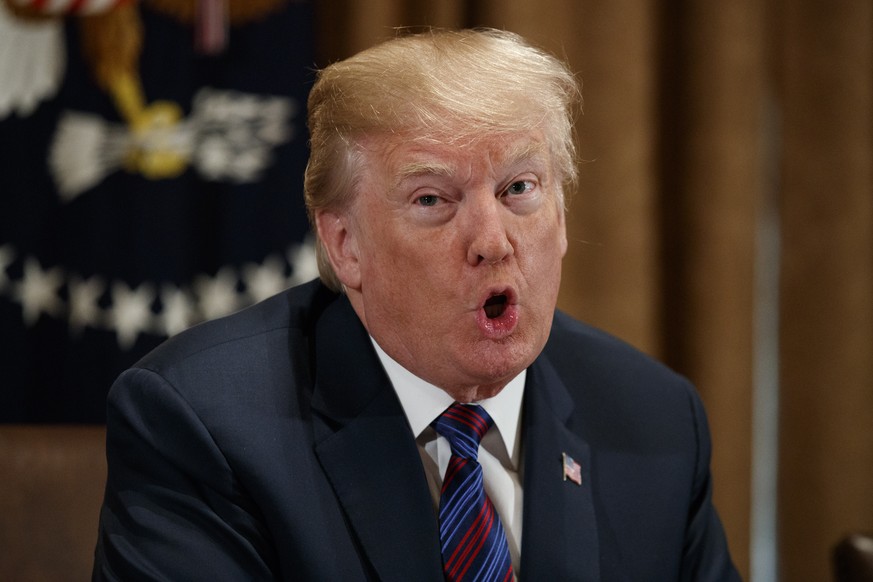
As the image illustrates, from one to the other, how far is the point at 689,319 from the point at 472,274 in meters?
1.61

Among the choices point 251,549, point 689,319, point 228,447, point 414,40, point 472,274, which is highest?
point 414,40

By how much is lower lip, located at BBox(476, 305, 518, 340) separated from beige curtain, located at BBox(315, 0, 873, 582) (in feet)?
4.60

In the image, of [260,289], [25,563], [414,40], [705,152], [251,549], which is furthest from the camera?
[705,152]

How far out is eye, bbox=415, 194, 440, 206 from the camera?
150cm

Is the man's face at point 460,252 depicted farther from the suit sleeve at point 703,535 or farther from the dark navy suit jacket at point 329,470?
the suit sleeve at point 703,535

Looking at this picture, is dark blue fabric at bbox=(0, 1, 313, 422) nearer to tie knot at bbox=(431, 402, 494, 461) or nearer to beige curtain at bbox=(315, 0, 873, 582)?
beige curtain at bbox=(315, 0, 873, 582)

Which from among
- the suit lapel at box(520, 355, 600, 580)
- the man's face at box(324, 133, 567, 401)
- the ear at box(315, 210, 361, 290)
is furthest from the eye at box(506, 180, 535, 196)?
the suit lapel at box(520, 355, 600, 580)

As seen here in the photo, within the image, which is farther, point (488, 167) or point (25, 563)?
point (25, 563)

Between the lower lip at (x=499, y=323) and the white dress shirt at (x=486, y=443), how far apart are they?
158 mm

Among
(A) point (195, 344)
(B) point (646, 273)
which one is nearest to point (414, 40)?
(A) point (195, 344)

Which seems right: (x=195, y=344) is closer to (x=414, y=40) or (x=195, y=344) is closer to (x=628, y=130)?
(x=414, y=40)

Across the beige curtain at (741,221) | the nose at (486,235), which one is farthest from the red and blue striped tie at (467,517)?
the beige curtain at (741,221)

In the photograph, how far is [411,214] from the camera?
151 centimetres

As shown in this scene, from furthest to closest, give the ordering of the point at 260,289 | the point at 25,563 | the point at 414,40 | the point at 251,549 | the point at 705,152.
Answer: the point at 705,152, the point at 260,289, the point at 25,563, the point at 414,40, the point at 251,549
